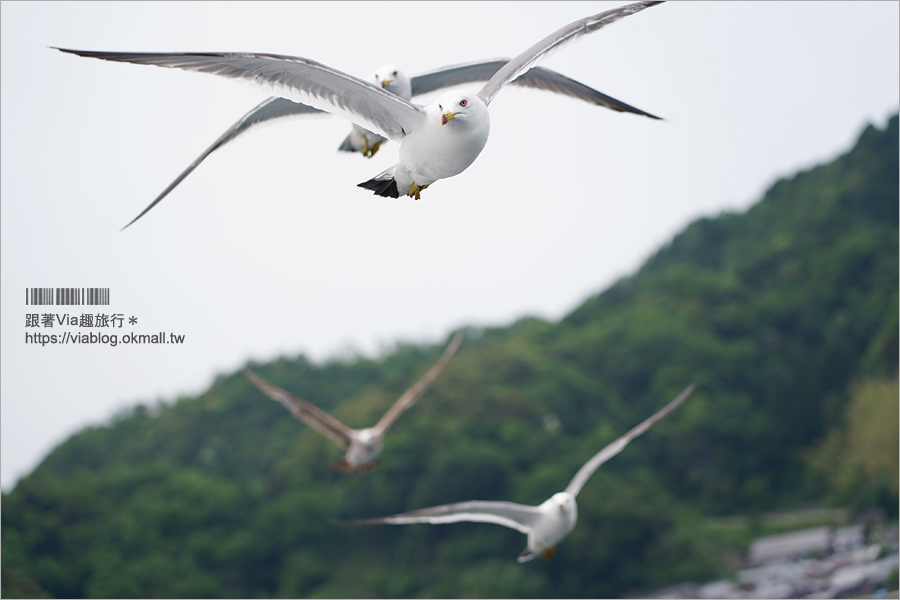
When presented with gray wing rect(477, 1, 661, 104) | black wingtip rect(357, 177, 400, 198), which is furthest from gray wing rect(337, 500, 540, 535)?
gray wing rect(477, 1, 661, 104)

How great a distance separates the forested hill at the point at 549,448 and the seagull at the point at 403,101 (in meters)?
25.4

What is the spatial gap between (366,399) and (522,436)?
656 cm

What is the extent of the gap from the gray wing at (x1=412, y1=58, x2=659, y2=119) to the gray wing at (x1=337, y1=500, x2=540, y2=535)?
10.8ft

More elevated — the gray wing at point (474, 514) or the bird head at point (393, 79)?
the bird head at point (393, 79)

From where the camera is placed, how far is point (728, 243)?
4809cm

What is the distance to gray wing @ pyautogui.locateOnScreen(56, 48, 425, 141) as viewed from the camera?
16.5 ft

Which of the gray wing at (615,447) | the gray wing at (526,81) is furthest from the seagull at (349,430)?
the gray wing at (526,81)

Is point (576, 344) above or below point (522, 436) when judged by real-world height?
above

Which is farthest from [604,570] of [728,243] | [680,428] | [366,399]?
A: [728,243]

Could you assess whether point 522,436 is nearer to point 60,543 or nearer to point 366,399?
point 366,399

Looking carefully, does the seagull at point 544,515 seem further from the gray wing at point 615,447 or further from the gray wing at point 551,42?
the gray wing at point 551,42

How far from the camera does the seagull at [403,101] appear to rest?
491 cm

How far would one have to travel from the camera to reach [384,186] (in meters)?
5.56

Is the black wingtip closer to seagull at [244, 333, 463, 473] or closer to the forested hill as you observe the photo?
seagull at [244, 333, 463, 473]
